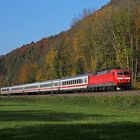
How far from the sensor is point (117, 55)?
3344 inches

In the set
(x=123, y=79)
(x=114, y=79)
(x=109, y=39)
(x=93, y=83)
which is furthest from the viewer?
(x=109, y=39)

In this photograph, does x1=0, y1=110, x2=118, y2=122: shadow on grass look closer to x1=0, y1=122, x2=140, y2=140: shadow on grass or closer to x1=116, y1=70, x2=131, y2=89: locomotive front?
x1=0, y1=122, x2=140, y2=140: shadow on grass

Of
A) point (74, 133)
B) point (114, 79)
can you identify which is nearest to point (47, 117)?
point (74, 133)

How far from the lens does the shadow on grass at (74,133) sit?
15.9m

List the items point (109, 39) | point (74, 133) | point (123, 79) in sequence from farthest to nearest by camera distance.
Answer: point (109, 39)
point (123, 79)
point (74, 133)

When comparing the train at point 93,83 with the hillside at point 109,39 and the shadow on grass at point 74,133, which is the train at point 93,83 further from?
the shadow on grass at point 74,133

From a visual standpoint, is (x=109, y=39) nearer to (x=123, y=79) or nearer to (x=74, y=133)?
(x=123, y=79)

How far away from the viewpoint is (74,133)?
16922 millimetres

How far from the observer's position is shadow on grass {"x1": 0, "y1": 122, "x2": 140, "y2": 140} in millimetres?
15867

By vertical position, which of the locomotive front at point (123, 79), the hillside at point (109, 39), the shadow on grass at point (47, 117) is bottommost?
the shadow on grass at point (47, 117)

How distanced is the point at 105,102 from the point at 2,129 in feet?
98.5

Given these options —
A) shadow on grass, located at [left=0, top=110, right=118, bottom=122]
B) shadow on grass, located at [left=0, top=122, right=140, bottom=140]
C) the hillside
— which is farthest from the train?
shadow on grass, located at [left=0, top=122, right=140, bottom=140]

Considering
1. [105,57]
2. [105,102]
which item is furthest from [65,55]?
[105,102]

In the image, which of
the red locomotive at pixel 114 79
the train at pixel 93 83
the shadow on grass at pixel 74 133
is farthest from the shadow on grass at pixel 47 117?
the train at pixel 93 83
